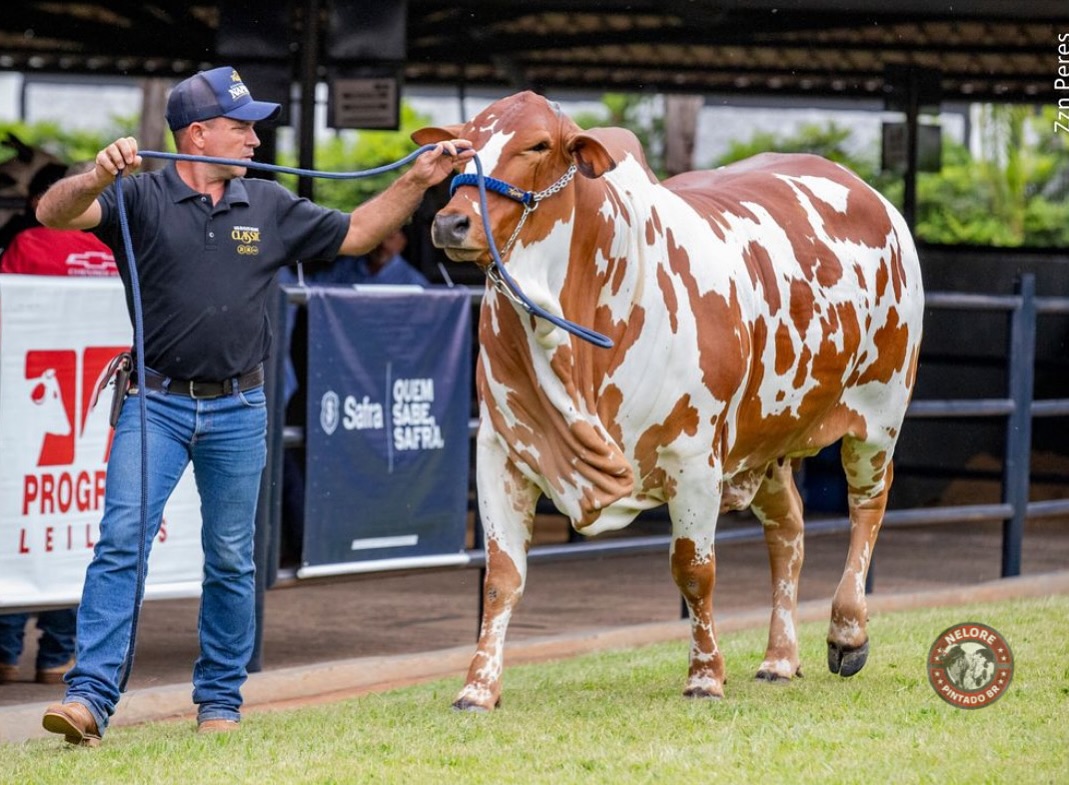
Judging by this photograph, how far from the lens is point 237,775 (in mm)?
4836

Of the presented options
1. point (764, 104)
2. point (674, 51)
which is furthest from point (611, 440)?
point (764, 104)

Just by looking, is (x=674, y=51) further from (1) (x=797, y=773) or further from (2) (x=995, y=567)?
(1) (x=797, y=773)

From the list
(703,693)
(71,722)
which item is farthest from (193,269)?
(703,693)

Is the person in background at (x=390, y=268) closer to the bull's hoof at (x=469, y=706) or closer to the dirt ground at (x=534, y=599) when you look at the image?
the dirt ground at (x=534, y=599)

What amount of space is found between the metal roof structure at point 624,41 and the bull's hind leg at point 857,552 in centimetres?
361

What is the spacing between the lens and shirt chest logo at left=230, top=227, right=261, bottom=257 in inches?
219

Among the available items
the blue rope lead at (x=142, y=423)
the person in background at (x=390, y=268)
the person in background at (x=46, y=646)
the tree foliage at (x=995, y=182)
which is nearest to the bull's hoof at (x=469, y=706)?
the blue rope lead at (x=142, y=423)

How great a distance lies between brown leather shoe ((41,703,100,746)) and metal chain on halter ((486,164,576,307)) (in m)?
1.72

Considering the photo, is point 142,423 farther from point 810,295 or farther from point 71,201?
point 810,295

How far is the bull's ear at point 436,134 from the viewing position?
5867 millimetres

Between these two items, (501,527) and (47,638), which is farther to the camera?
(47,638)

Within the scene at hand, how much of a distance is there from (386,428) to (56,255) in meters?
1.50

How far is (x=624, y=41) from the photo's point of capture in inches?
517

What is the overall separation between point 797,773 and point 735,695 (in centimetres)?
144
